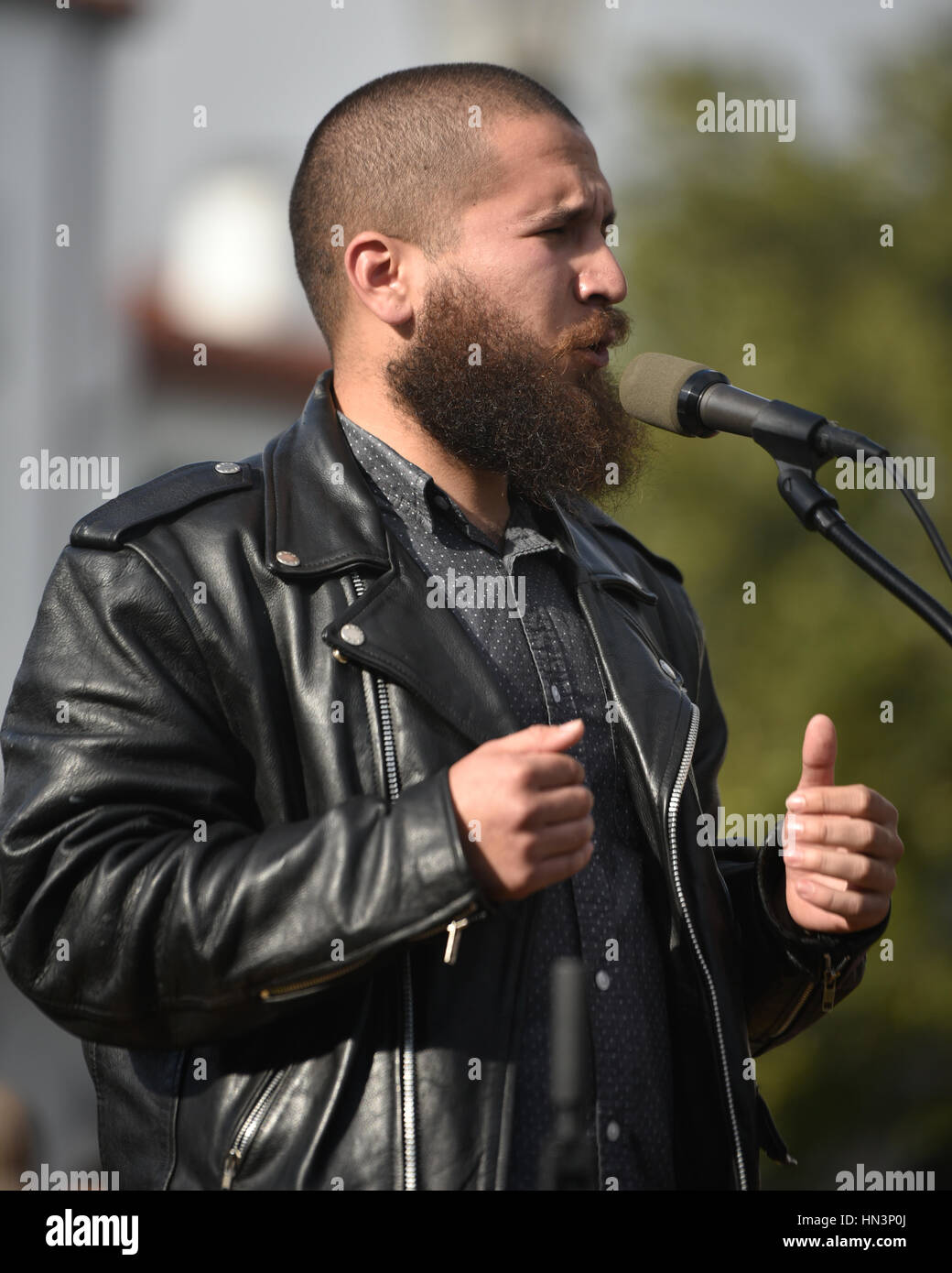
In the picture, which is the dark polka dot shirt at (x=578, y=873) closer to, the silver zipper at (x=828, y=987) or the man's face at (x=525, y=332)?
the man's face at (x=525, y=332)

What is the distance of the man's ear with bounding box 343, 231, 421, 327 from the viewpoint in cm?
329

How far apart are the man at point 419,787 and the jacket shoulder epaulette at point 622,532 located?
0.12m

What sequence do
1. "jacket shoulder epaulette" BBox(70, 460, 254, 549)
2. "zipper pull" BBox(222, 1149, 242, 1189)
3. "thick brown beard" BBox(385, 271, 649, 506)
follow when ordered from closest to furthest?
"zipper pull" BBox(222, 1149, 242, 1189) → "jacket shoulder epaulette" BBox(70, 460, 254, 549) → "thick brown beard" BBox(385, 271, 649, 506)

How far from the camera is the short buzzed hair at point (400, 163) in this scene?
129 inches

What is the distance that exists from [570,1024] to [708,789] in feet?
4.47

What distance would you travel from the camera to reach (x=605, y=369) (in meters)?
3.29

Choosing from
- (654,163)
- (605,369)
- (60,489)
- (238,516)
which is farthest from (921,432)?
(60,489)

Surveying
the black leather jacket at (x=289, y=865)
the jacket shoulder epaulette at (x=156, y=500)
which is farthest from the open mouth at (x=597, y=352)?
the jacket shoulder epaulette at (x=156, y=500)

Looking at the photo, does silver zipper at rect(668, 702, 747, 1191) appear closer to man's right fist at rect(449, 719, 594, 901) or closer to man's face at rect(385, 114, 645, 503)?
man's right fist at rect(449, 719, 594, 901)

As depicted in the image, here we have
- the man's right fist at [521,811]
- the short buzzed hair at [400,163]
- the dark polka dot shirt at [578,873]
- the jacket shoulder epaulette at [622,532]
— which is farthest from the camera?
the jacket shoulder epaulette at [622,532]

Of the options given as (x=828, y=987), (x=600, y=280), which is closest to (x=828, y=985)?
(x=828, y=987)

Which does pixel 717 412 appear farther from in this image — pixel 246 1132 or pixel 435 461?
pixel 246 1132

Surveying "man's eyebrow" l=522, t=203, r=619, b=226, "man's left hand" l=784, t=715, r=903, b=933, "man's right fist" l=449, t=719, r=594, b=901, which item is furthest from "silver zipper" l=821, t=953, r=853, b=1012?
"man's eyebrow" l=522, t=203, r=619, b=226
